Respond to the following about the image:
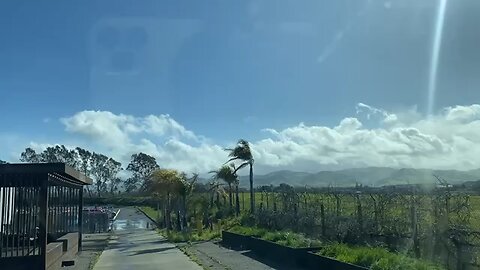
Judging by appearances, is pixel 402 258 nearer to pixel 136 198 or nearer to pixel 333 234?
pixel 333 234

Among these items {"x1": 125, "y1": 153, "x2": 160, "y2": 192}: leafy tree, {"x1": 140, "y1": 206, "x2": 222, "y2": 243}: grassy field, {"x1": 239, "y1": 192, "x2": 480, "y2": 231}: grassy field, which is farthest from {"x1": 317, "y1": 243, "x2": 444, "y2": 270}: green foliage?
{"x1": 125, "y1": 153, "x2": 160, "y2": 192}: leafy tree

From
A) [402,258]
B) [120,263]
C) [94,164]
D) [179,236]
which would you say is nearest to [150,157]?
[94,164]

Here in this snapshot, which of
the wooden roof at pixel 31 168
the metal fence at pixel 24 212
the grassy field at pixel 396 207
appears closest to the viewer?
the grassy field at pixel 396 207

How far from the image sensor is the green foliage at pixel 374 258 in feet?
40.3

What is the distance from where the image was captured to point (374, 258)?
13.5m

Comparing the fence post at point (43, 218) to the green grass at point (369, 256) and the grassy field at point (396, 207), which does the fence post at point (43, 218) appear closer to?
the green grass at point (369, 256)

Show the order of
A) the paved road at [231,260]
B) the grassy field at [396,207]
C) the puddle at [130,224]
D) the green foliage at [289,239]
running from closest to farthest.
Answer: the grassy field at [396,207], the paved road at [231,260], the green foliage at [289,239], the puddle at [130,224]

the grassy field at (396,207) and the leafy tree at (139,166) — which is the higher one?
the leafy tree at (139,166)

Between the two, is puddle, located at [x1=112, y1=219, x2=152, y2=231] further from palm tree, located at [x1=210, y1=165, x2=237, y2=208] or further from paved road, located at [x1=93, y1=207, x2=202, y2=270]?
paved road, located at [x1=93, y1=207, x2=202, y2=270]

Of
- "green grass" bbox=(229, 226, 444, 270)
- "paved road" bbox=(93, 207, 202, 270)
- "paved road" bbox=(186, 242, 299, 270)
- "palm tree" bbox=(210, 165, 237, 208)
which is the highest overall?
"palm tree" bbox=(210, 165, 237, 208)

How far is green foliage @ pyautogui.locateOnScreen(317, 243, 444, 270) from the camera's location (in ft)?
40.3

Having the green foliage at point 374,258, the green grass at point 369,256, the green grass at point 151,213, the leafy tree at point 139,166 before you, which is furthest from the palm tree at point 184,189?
the leafy tree at point 139,166

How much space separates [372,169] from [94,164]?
70.1 meters

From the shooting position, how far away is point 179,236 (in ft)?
109
